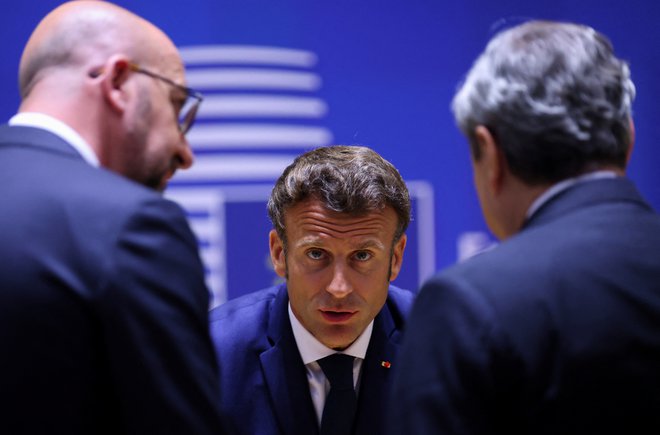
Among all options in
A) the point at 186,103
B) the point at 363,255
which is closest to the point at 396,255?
the point at 363,255

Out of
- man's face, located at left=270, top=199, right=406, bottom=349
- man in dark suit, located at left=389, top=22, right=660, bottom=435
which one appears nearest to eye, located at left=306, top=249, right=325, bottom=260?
man's face, located at left=270, top=199, right=406, bottom=349

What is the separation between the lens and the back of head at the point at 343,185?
2.44m

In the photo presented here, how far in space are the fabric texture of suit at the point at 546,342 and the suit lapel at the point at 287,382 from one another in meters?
1.07

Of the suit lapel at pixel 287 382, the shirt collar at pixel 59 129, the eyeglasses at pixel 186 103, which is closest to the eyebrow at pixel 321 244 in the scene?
the suit lapel at pixel 287 382

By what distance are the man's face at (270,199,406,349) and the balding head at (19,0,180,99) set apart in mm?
983

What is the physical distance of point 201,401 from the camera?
1.29 m

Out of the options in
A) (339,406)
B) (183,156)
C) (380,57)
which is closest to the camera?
(183,156)

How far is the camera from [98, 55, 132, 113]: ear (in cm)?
143

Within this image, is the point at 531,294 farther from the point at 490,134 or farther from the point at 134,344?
the point at 134,344

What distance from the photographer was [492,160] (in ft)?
4.40

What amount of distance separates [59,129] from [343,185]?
1168 millimetres

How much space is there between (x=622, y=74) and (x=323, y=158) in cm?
128

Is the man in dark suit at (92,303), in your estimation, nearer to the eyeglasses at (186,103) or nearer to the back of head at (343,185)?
the eyeglasses at (186,103)

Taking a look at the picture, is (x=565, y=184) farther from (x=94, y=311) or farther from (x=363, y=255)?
(x=363, y=255)
